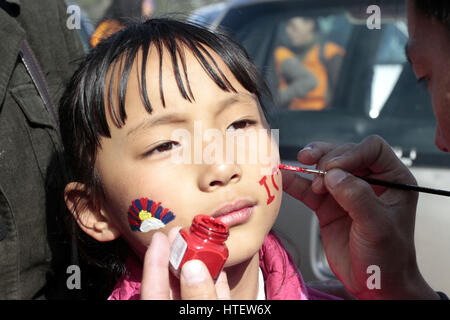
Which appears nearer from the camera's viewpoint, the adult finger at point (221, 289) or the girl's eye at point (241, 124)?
the adult finger at point (221, 289)

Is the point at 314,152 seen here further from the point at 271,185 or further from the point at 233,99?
the point at 233,99

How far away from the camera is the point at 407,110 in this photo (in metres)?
2.85

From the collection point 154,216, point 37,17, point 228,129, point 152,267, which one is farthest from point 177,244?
point 37,17

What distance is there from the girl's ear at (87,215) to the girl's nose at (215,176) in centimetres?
40

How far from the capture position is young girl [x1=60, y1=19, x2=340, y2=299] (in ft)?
4.85

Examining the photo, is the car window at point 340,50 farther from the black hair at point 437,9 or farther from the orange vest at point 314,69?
the black hair at point 437,9

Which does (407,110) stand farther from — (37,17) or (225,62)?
(37,17)

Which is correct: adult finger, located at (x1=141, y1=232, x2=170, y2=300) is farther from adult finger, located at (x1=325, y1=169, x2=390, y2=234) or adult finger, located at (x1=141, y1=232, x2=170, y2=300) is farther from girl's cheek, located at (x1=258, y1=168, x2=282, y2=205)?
adult finger, located at (x1=325, y1=169, x2=390, y2=234)

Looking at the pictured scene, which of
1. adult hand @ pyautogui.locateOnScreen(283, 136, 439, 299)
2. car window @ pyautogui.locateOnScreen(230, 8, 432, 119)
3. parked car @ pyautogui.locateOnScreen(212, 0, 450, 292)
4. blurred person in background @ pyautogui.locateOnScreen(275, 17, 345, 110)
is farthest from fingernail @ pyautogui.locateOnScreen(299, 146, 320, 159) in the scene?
blurred person in background @ pyautogui.locateOnScreen(275, 17, 345, 110)

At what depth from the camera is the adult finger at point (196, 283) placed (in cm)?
118

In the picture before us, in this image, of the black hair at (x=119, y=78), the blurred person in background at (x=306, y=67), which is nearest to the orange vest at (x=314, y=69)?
the blurred person in background at (x=306, y=67)

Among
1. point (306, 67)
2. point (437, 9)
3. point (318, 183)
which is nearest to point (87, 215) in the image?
point (318, 183)

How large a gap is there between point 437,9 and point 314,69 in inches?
137

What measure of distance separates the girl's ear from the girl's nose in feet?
1.33
